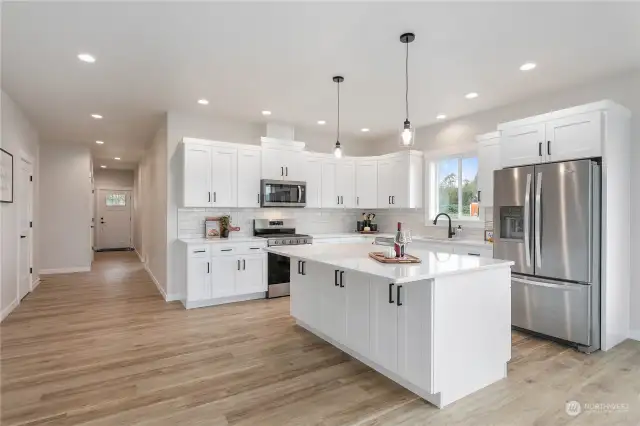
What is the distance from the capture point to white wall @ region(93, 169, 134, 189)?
1177 cm

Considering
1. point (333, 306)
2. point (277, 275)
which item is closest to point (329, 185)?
point (277, 275)

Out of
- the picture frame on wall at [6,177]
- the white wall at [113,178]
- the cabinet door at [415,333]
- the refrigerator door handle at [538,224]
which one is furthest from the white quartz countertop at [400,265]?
the white wall at [113,178]

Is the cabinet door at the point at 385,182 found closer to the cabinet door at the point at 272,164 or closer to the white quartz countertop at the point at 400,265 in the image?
the cabinet door at the point at 272,164

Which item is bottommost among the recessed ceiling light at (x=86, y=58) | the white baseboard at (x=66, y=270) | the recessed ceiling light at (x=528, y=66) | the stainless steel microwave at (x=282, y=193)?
the white baseboard at (x=66, y=270)

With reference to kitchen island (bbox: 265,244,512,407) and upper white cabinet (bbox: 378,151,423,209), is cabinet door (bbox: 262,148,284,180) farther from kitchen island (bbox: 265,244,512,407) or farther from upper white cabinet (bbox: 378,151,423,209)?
kitchen island (bbox: 265,244,512,407)

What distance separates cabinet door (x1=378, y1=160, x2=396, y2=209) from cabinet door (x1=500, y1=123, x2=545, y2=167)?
2.23 meters

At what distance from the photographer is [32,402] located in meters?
2.40

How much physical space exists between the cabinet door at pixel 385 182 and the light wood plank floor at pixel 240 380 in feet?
9.75

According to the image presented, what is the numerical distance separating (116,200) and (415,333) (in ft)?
40.6

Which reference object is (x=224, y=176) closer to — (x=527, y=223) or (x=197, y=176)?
(x=197, y=176)

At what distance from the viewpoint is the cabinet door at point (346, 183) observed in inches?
Result: 248

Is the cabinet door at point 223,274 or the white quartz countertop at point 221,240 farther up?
the white quartz countertop at point 221,240

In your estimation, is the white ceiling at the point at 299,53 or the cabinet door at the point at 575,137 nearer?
the white ceiling at the point at 299,53

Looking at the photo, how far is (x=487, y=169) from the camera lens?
4586mm
